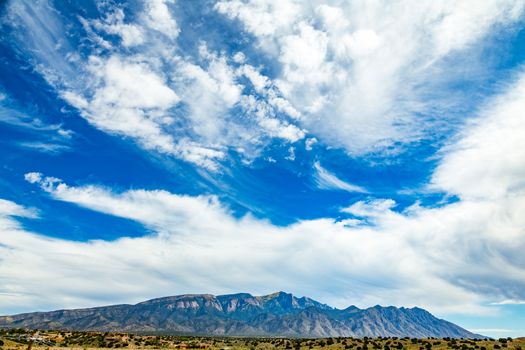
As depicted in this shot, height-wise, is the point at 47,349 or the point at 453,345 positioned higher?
the point at 453,345

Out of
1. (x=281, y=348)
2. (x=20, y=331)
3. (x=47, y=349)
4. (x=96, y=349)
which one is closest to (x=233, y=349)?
→ (x=281, y=348)

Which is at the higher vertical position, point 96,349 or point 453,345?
point 453,345

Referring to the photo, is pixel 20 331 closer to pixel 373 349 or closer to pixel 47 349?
pixel 47 349

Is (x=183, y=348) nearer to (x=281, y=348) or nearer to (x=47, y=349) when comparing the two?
(x=281, y=348)

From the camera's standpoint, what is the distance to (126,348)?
8150cm

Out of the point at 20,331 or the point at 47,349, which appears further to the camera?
the point at 20,331

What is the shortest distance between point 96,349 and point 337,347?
47.0m

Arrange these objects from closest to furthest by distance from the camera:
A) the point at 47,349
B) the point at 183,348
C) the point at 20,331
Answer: the point at 47,349 < the point at 183,348 < the point at 20,331

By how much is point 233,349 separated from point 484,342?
48.9 m

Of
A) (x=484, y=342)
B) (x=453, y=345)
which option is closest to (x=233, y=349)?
(x=453, y=345)

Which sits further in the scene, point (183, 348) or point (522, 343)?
point (183, 348)

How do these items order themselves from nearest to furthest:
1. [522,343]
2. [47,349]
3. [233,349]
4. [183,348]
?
1. [47,349]
2. [522,343]
3. [233,349]
4. [183,348]

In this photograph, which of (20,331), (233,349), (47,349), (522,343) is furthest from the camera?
(20,331)

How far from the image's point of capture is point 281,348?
283 ft
